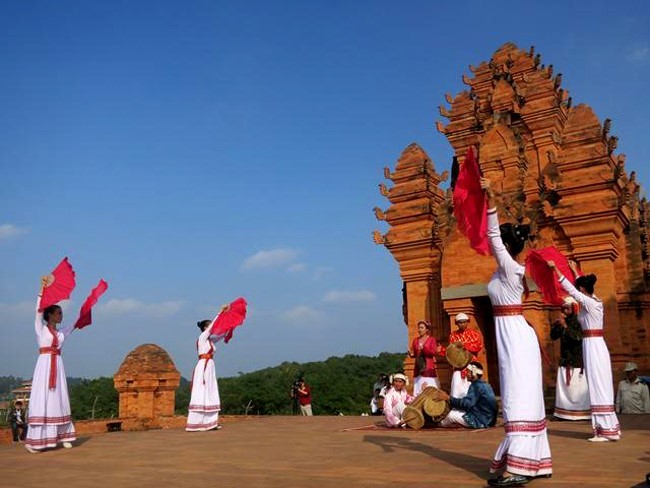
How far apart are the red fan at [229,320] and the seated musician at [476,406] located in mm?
4408

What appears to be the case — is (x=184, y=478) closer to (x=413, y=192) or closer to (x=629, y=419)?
(x=629, y=419)

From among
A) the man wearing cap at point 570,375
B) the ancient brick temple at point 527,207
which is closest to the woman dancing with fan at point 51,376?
the man wearing cap at point 570,375

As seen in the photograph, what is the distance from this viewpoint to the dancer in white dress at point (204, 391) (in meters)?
10.7

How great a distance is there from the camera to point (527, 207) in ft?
50.6

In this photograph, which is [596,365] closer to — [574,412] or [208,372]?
[574,412]

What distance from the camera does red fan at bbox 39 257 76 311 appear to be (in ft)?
28.1

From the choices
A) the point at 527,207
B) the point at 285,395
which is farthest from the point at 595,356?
the point at 285,395

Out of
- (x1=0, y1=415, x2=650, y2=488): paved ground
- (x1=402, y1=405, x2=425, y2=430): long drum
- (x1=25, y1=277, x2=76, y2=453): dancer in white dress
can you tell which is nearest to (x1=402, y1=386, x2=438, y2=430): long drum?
(x1=402, y1=405, x2=425, y2=430): long drum

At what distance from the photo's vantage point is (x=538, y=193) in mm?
16156

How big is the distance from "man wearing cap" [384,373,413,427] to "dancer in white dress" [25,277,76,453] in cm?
477

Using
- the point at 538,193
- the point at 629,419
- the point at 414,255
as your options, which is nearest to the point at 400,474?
the point at 629,419

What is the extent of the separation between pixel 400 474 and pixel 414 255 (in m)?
11.5

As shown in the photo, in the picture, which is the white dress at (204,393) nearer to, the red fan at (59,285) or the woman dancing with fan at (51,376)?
the woman dancing with fan at (51,376)

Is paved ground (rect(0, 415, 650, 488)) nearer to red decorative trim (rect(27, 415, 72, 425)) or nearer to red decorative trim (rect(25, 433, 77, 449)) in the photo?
red decorative trim (rect(25, 433, 77, 449))
